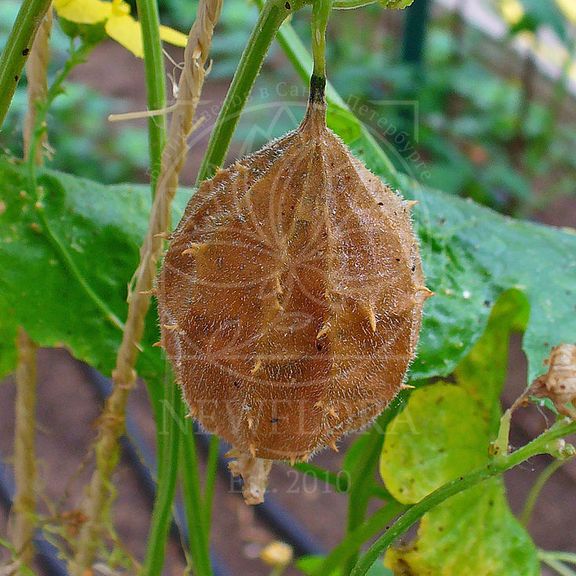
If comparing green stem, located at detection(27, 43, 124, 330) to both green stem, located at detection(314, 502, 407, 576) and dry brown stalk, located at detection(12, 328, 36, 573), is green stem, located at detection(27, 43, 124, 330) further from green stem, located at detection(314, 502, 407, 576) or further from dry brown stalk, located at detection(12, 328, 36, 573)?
green stem, located at detection(314, 502, 407, 576)

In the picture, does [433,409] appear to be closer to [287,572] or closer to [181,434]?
[181,434]

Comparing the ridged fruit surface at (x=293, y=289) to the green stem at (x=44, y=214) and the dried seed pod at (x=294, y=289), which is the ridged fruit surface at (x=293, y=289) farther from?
the green stem at (x=44, y=214)

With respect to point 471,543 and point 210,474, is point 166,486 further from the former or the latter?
point 471,543

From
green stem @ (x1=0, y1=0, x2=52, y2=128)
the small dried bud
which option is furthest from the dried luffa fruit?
the small dried bud

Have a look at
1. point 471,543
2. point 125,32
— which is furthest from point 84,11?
point 471,543

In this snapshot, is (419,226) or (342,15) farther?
(342,15)

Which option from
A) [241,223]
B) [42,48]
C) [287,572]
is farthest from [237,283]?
[287,572]

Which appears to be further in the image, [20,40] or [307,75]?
[307,75]
